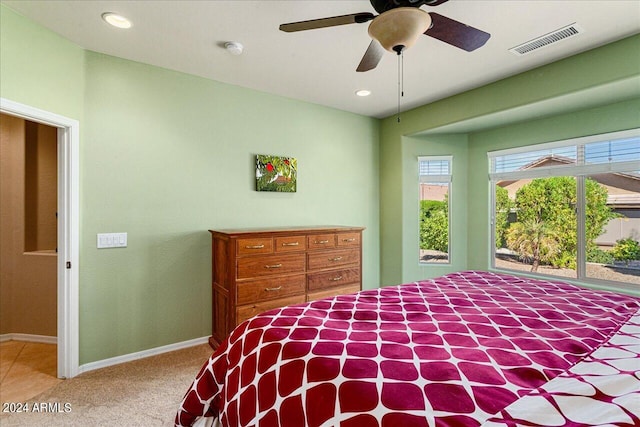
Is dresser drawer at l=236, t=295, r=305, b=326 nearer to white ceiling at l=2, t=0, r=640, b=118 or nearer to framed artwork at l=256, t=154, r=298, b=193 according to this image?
framed artwork at l=256, t=154, r=298, b=193

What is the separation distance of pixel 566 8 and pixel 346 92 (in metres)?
2.06

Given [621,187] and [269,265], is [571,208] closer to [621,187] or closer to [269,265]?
[621,187]

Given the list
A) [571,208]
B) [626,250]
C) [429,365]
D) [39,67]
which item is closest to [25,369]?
[39,67]

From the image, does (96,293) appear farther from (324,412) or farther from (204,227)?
(324,412)

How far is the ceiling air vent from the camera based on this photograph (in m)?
2.34

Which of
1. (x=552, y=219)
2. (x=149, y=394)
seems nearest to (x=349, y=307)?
(x=149, y=394)

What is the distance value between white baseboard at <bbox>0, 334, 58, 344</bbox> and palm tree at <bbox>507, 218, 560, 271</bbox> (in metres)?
5.42

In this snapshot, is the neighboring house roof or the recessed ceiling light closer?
the recessed ceiling light

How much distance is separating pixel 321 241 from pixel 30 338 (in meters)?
3.19

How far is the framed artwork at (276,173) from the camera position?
3535 mm

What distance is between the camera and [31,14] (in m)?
→ 2.16

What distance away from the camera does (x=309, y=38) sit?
97.3 inches

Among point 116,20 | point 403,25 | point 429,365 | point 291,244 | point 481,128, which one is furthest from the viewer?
point 481,128

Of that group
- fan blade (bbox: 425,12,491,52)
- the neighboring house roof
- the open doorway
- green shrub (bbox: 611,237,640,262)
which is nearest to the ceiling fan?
fan blade (bbox: 425,12,491,52)
